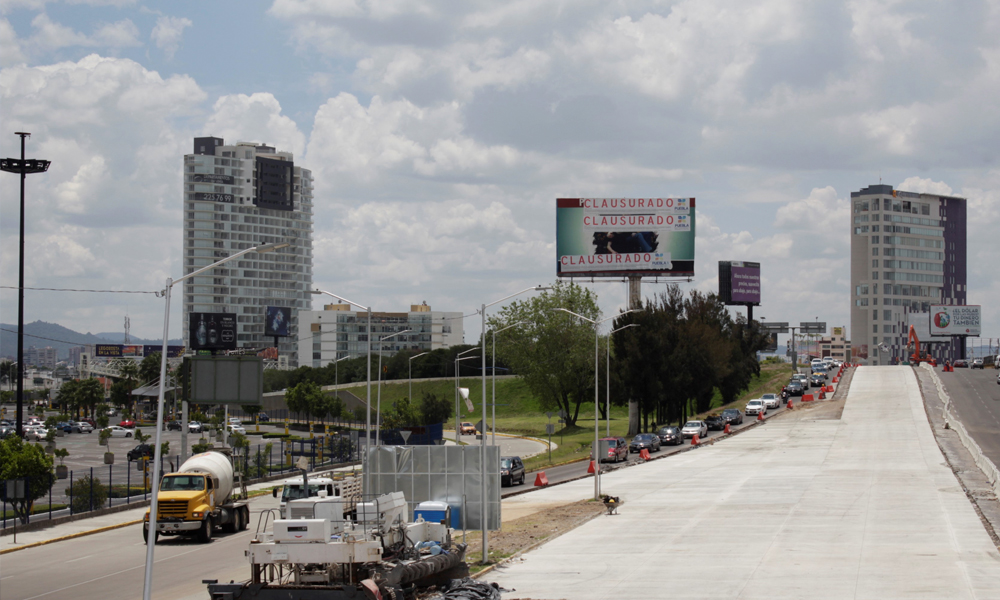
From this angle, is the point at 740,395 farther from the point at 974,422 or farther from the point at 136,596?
the point at 136,596

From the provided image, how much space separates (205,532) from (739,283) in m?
109

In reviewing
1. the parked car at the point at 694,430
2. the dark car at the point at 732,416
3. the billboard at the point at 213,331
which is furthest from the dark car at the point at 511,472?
the billboard at the point at 213,331

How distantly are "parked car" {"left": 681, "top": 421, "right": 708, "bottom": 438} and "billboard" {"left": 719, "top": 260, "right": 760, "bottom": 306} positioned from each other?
189 feet

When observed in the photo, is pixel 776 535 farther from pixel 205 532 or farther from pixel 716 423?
pixel 716 423

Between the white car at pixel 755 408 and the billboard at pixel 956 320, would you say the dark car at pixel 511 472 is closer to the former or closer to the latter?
the white car at pixel 755 408

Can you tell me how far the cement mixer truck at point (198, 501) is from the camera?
31766 mm

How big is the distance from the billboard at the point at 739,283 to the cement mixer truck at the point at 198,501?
105043 mm

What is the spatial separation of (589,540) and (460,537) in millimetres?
4044

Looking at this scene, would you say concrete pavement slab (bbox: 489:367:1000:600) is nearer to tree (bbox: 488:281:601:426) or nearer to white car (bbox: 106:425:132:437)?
tree (bbox: 488:281:601:426)

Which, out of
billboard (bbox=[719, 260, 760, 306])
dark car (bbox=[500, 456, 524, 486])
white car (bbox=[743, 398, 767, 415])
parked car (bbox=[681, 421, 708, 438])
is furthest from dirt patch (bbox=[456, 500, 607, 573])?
billboard (bbox=[719, 260, 760, 306])

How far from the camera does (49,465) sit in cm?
3750

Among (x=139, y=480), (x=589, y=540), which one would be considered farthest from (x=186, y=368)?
(x=139, y=480)

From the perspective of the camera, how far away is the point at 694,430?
74.6 m

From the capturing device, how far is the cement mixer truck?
104 ft
